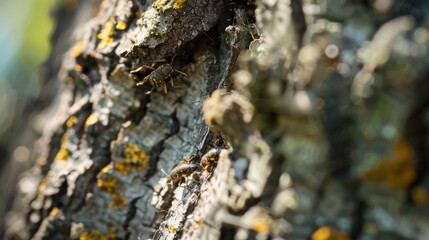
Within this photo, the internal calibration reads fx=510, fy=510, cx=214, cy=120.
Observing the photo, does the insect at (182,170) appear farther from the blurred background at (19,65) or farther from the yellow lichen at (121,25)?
the blurred background at (19,65)

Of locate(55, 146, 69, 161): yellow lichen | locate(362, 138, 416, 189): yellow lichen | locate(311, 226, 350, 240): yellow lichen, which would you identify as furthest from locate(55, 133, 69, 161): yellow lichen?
locate(362, 138, 416, 189): yellow lichen

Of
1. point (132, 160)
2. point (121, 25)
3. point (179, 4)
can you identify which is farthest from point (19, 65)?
point (179, 4)

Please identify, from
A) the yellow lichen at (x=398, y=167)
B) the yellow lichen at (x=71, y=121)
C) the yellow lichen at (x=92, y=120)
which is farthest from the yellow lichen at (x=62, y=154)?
the yellow lichen at (x=398, y=167)

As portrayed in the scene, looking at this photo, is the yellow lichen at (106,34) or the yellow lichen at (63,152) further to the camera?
the yellow lichen at (63,152)

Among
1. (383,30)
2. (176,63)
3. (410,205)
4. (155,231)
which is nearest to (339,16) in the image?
(383,30)

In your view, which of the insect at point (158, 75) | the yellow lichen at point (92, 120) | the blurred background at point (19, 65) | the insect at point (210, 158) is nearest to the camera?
the insect at point (210, 158)

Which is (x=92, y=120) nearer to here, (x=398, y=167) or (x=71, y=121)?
(x=71, y=121)
